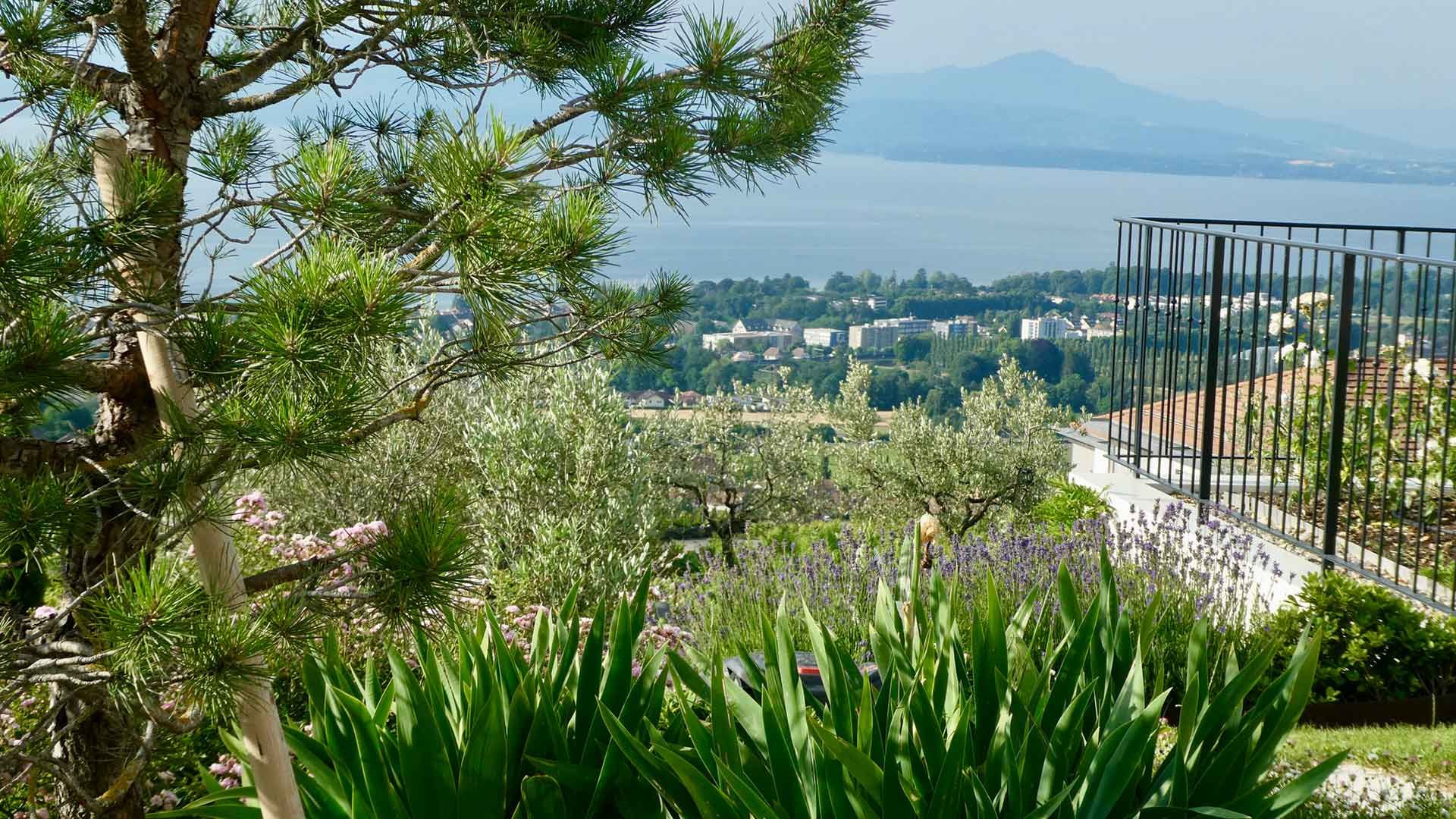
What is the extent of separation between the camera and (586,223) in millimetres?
1863

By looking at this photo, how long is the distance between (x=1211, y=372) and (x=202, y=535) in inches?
202

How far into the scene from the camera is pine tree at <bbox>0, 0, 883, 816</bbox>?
1.54 m

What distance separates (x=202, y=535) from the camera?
74.6 inches

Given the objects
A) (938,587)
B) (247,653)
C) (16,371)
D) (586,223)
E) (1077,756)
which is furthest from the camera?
(938,587)

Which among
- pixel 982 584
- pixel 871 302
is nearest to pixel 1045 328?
pixel 871 302

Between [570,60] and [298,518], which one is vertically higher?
[570,60]

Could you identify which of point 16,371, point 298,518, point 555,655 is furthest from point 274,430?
point 298,518

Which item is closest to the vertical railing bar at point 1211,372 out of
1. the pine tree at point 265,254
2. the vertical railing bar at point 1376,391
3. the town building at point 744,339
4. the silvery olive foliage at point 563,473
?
the vertical railing bar at point 1376,391

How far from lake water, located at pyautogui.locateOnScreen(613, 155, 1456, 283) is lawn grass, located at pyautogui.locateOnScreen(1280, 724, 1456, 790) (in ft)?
135

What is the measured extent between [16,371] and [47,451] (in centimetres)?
59

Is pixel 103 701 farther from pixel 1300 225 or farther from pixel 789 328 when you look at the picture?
pixel 789 328

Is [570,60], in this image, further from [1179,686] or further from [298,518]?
[298,518]

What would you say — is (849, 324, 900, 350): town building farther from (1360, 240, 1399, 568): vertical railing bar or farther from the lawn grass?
the lawn grass

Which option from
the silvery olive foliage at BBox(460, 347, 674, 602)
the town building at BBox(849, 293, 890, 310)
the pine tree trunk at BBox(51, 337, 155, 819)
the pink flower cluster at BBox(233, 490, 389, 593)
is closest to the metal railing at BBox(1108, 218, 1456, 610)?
the silvery olive foliage at BBox(460, 347, 674, 602)
